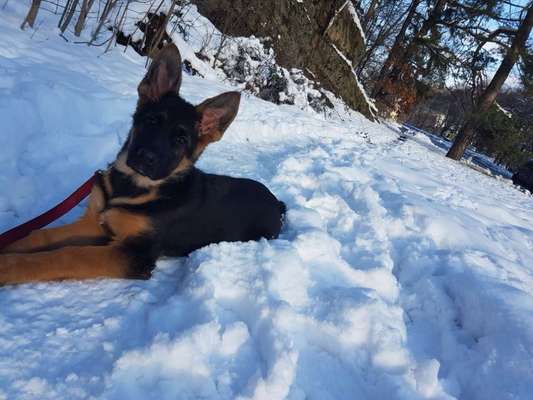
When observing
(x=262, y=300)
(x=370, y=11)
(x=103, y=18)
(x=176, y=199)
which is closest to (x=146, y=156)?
(x=176, y=199)

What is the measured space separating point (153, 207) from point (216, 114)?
89cm

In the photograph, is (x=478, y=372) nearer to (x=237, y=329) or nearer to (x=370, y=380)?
(x=370, y=380)

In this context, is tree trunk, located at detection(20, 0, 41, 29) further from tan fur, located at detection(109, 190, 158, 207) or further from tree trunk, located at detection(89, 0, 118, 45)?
tan fur, located at detection(109, 190, 158, 207)

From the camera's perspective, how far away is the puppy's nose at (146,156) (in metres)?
2.78

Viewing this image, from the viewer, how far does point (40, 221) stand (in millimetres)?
2691

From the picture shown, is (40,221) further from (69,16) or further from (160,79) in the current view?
(69,16)

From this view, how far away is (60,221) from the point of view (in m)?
3.10

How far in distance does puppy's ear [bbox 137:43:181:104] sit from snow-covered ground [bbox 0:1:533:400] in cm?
113

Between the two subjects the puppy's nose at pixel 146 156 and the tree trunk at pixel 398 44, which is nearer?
the puppy's nose at pixel 146 156

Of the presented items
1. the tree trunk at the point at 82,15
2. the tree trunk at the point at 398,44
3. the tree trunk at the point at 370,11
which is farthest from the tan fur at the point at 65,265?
the tree trunk at the point at 370,11

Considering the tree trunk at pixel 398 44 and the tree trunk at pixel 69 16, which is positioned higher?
the tree trunk at pixel 398 44

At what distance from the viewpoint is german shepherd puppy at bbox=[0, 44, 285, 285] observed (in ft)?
8.32

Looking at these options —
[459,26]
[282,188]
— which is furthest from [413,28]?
[282,188]

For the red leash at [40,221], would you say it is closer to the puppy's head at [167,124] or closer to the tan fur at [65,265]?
the tan fur at [65,265]
